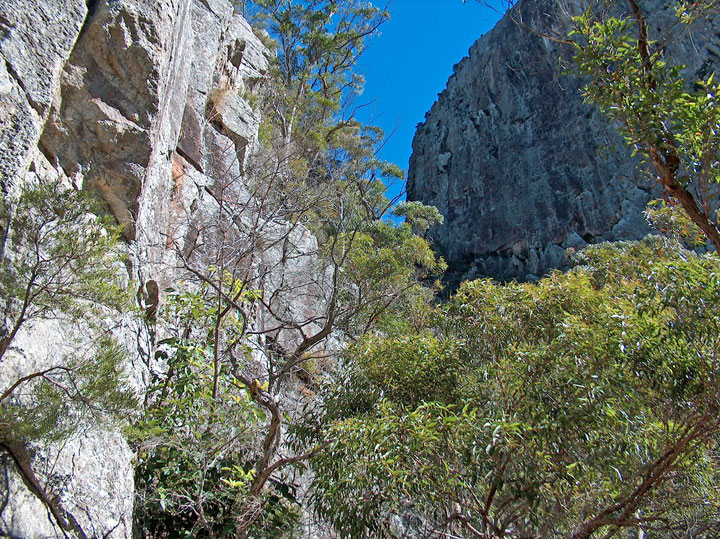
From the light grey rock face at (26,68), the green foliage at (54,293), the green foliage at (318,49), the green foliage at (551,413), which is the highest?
the green foliage at (318,49)

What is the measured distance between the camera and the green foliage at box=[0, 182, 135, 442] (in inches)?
86.0

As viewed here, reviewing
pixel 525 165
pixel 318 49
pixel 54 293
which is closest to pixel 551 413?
pixel 54 293

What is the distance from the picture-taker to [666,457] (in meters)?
3.02

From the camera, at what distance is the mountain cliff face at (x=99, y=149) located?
250 centimetres

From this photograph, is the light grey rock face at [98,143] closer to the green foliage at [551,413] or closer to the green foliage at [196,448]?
the green foliage at [196,448]

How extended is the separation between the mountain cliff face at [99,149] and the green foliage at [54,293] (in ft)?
0.58

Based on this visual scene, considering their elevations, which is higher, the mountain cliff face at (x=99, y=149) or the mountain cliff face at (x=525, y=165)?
the mountain cliff face at (x=525, y=165)

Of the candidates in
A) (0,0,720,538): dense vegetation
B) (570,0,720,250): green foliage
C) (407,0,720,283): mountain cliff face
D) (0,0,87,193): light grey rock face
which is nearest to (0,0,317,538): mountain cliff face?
(0,0,87,193): light grey rock face

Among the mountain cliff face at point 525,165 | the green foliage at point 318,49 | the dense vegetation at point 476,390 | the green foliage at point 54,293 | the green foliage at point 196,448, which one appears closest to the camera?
the green foliage at point 54,293

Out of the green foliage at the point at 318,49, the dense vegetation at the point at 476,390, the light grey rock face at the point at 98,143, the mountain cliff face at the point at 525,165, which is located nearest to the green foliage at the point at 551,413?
the dense vegetation at the point at 476,390

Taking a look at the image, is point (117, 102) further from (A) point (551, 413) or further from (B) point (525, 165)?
(B) point (525, 165)

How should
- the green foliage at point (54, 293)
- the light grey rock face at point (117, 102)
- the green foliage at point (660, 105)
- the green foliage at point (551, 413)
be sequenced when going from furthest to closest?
the light grey rock face at point (117, 102) < the green foliage at point (551, 413) < the green foliage at point (660, 105) < the green foliage at point (54, 293)

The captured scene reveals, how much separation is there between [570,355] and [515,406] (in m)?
0.47

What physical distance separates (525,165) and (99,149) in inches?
940
